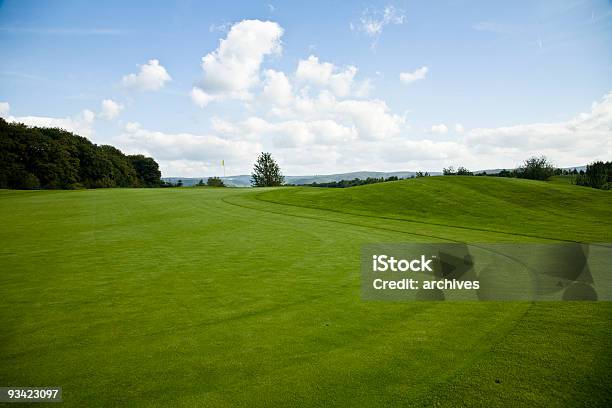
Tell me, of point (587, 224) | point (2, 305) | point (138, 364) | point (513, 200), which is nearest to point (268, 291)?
point (138, 364)

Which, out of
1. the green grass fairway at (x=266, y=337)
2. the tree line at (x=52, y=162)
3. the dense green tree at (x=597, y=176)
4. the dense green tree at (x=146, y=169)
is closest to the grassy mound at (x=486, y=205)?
the green grass fairway at (x=266, y=337)

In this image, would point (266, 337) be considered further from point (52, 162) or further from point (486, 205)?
point (52, 162)

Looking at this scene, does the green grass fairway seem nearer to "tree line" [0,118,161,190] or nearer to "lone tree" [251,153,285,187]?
"tree line" [0,118,161,190]

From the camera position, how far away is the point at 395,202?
2831 cm

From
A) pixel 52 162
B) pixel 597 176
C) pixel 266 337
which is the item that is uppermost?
pixel 52 162

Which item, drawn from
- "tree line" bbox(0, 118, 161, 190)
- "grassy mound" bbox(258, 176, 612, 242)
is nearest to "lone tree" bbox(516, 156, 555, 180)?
"grassy mound" bbox(258, 176, 612, 242)

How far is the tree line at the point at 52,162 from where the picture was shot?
218ft

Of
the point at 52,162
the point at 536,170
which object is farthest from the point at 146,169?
the point at 536,170

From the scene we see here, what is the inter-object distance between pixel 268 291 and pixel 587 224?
21741mm

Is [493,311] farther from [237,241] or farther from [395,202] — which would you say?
[395,202]

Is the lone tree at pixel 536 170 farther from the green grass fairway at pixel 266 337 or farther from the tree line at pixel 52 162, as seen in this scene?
the tree line at pixel 52 162

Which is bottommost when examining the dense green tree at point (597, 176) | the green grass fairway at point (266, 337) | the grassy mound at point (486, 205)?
the green grass fairway at point (266, 337)

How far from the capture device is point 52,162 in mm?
74125

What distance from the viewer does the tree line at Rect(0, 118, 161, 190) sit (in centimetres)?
6656
